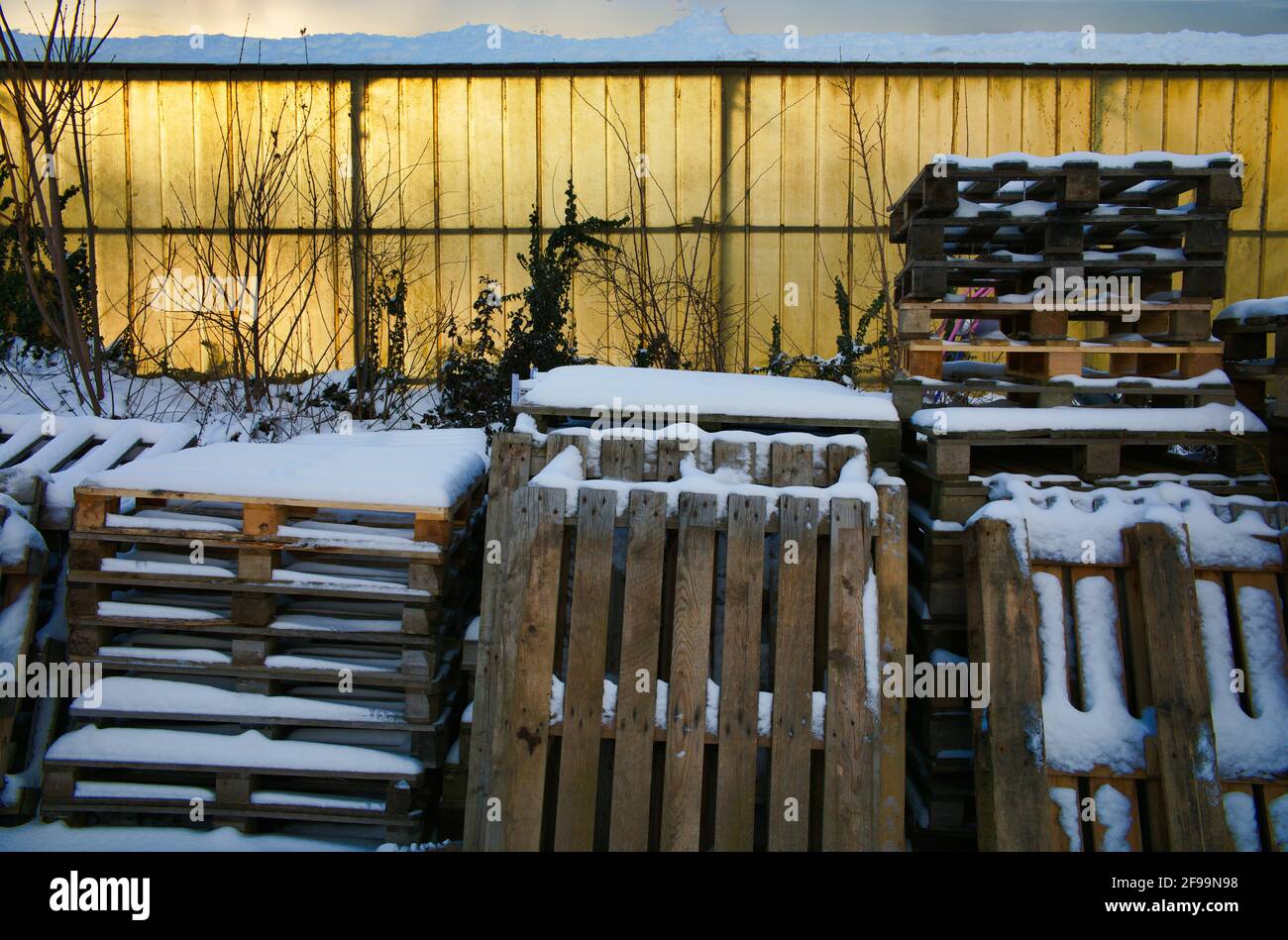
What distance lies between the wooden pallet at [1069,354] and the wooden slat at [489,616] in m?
2.12

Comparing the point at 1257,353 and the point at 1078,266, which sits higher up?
the point at 1078,266

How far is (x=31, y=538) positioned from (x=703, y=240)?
789 cm

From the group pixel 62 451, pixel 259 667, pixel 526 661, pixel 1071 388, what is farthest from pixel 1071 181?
pixel 62 451

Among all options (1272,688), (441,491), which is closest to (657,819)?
(441,491)

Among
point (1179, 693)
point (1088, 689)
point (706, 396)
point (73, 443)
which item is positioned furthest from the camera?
point (73, 443)

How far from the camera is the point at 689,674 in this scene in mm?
3166

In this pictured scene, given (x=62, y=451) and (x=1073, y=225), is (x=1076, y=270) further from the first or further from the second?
(x=62, y=451)

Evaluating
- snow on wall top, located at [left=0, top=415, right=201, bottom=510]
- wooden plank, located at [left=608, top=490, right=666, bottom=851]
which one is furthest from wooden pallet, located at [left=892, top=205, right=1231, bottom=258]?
snow on wall top, located at [left=0, top=415, right=201, bottom=510]

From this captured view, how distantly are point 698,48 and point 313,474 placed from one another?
867cm
